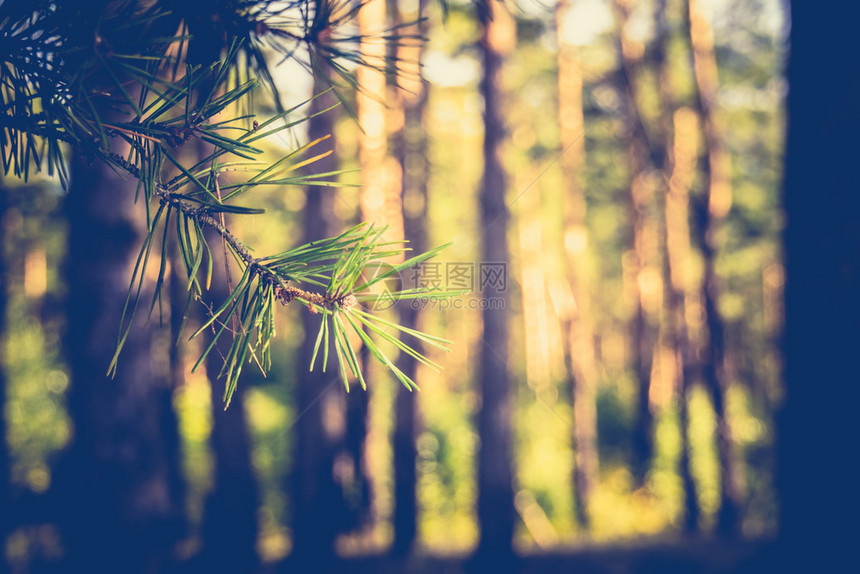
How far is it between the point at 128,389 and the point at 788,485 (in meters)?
4.12

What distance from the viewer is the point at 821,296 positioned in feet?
8.32

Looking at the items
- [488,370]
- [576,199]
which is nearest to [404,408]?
[488,370]

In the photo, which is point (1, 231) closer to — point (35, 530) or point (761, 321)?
point (35, 530)

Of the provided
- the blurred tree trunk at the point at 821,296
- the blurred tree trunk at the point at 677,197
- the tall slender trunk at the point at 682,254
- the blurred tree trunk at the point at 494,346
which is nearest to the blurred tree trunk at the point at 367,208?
the blurred tree trunk at the point at 494,346

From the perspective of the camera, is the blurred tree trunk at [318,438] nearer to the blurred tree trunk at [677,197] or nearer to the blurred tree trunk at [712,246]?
the blurred tree trunk at [712,246]

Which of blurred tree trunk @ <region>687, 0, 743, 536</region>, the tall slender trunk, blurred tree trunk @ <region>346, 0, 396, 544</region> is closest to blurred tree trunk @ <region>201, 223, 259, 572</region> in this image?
blurred tree trunk @ <region>346, 0, 396, 544</region>

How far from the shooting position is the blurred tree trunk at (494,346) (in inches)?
213

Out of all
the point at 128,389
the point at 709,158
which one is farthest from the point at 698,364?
the point at 128,389

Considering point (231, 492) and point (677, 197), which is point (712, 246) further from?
point (231, 492)

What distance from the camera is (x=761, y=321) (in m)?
25.5

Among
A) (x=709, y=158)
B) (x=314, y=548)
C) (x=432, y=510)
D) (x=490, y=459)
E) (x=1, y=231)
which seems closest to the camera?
(x=490, y=459)

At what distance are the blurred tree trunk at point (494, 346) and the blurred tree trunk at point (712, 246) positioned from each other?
404 cm

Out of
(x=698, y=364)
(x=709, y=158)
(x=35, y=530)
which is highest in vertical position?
(x=709, y=158)

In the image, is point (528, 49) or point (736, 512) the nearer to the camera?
point (736, 512)
